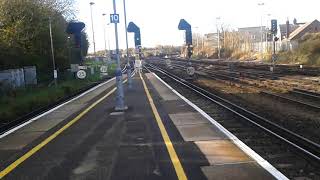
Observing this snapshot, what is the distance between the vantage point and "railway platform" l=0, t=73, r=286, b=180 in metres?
9.18

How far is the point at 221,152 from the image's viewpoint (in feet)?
35.1

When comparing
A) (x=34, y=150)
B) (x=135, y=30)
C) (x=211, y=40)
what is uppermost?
(x=135, y=30)

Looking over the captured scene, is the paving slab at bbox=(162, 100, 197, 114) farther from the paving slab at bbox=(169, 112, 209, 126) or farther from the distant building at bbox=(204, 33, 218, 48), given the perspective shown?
the distant building at bbox=(204, 33, 218, 48)

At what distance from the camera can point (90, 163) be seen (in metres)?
10.1

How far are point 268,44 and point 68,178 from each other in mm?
86477

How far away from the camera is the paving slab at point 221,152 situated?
991 centimetres

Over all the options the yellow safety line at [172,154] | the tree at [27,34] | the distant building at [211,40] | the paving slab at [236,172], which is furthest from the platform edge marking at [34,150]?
the distant building at [211,40]

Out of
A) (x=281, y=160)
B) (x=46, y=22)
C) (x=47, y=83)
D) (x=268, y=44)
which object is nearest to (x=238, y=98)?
(x=281, y=160)

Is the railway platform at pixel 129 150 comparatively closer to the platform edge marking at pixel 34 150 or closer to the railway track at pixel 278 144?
the platform edge marking at pixel 34 150

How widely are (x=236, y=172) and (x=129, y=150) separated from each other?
304 cm

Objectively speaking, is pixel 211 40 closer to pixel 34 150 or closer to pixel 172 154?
pixel 34 150

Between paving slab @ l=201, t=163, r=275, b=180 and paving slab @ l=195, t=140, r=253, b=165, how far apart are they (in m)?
0.36

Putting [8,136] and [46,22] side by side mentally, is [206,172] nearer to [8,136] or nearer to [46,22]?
[8,136]

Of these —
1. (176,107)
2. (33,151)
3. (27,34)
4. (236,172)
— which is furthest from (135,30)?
(236,172)
